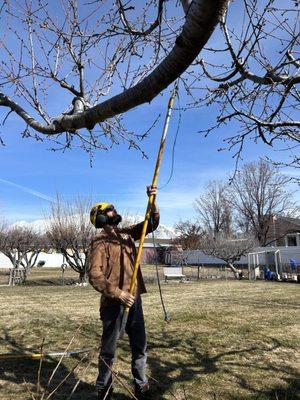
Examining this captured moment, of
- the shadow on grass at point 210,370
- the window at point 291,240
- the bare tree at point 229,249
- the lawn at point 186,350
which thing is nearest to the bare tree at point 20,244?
the bare tree at point 229,249

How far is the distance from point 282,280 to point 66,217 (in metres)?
12.4

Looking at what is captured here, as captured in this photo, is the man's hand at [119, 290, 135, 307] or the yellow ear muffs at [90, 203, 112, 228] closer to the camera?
the man's hand at [119, 290, 135, 307]

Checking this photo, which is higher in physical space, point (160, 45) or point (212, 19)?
point (160, 45)

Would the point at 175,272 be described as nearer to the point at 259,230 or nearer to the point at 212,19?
the point at 212,19

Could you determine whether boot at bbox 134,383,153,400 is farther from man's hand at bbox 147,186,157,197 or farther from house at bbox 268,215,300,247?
house at bbox 268,215,300,247

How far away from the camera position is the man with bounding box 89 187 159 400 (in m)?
4.12

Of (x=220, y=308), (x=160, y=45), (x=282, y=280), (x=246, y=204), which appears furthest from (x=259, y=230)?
(x=160, y=45)

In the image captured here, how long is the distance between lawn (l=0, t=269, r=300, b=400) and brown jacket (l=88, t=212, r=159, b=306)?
0.76 meters

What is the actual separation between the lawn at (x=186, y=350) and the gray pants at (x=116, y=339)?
1.00 feet

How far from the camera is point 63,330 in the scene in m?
7.48

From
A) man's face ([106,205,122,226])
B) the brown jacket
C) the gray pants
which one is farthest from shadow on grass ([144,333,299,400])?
man's face ([106,205,122,226])

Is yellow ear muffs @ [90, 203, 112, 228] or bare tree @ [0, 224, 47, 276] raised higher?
bare tree @ [0, 224, 47, 276]

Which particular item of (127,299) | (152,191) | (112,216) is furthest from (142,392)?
(152,191)

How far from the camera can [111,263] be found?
4277 millimetres
